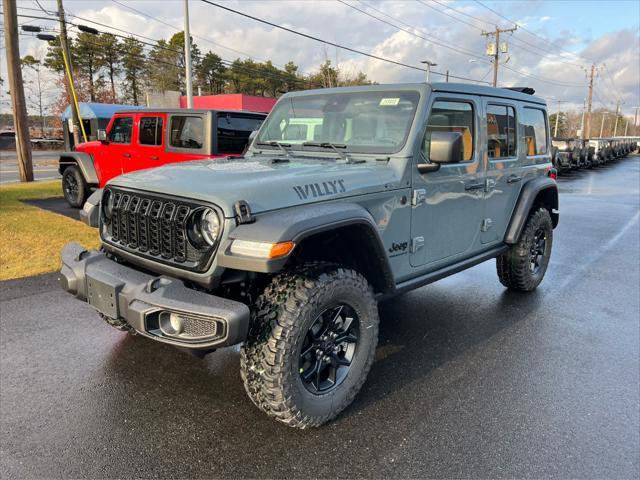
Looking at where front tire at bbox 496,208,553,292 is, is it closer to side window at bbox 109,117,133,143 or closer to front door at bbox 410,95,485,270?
front door at bbox 410,95,485,270

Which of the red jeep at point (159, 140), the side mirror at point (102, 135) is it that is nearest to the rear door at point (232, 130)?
the red jeep at point (159, 140)

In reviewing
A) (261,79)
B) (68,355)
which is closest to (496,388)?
A: (68,355)

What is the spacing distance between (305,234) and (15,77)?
14.9 m

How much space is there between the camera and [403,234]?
3.23m

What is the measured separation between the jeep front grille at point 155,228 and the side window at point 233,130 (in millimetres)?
4258

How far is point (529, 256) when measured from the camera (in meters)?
4.90

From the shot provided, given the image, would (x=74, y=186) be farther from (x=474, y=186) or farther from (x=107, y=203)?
(x=474, y=186)

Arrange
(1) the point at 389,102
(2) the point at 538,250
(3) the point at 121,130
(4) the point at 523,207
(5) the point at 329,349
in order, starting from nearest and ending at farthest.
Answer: (5) the point at 329,349
(1) the point at 389,102
(4) the point at 523,207
(2) the point at 538,250
(3) the point at 121,130

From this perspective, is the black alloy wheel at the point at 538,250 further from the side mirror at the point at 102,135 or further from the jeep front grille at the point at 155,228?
the side mirror at the point at 102,135

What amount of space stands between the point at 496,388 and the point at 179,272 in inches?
87.1

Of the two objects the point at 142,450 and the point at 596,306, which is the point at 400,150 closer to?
the point at 142,450

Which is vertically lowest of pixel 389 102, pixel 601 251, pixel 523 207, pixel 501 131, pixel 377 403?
pixel 377 403

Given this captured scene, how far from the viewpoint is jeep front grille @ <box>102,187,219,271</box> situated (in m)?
2.51

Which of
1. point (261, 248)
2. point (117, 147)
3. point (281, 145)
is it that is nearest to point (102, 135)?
point (117, 147)
